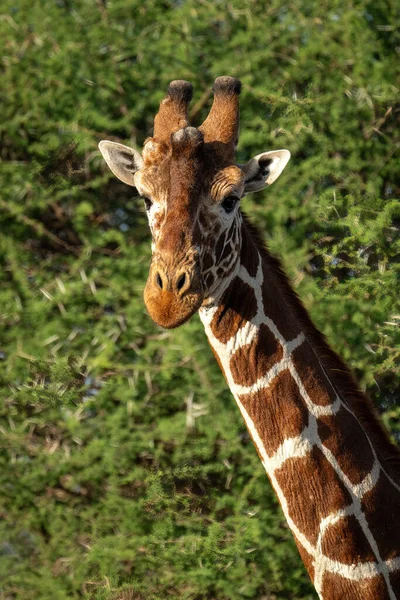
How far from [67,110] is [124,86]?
0.52 m

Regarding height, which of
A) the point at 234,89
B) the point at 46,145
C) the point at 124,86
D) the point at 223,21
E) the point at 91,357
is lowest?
the point at 91,357

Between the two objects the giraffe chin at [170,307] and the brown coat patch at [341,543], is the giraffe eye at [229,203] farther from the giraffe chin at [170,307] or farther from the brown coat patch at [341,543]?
the brown coat patch at [341,543]

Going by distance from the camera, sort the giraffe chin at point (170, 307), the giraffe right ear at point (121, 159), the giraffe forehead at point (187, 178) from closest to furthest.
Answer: the giraffe chin at point (170, 307), the giraffe forehead at point (187, 178), the giraffe right ear at point (121, 159)

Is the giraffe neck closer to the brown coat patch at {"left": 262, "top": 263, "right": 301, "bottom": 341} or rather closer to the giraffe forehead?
→ the brown coat patch at {"left": 262, "top": 263, "right": 301, "bottom": 341}

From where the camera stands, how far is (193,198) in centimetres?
396

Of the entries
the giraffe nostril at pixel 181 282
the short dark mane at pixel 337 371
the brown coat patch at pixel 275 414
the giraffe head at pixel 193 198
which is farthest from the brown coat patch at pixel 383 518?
the giraffe nostril at pixel 181 282

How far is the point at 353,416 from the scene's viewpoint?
4.35m

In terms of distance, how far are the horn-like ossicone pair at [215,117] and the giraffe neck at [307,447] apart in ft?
1.65

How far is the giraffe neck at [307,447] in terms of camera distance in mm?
4078

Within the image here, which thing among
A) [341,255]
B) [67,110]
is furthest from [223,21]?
[341,255]

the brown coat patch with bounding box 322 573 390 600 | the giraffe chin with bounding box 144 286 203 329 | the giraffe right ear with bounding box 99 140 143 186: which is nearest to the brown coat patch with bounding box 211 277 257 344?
the giraffe chin with bounding box 144 286 203 329

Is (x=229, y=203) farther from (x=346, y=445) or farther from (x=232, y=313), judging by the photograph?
(x=346, y=445)

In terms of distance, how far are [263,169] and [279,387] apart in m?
1.12

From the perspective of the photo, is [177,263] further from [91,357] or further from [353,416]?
[91,357]
